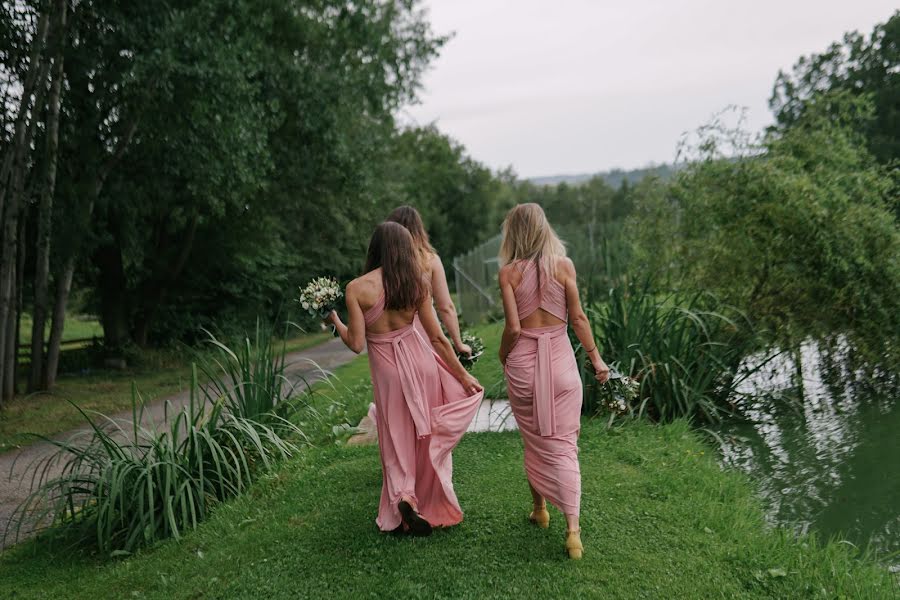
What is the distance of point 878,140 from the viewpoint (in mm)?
26109

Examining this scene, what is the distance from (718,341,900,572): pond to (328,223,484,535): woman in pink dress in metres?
2.61

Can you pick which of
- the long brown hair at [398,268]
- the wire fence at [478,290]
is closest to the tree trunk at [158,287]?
the wire fence at [478,290]

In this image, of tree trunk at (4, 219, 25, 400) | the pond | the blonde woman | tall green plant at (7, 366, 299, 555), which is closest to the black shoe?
the blonde woman

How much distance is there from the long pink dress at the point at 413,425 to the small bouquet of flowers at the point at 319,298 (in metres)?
0.53

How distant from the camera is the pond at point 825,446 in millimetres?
5551

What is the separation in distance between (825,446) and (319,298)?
5.18m

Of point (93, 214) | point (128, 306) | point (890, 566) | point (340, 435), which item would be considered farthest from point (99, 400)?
point (890, 566)

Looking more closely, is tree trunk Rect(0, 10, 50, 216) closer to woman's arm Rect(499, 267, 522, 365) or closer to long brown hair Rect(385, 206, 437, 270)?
long brown hair Rect(385, 206, 437, 270)

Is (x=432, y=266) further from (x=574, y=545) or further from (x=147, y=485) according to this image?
(x=147, y=485)

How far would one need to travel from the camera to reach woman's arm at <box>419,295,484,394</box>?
464cm

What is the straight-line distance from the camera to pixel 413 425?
4625mm

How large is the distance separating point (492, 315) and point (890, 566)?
51.1 ft

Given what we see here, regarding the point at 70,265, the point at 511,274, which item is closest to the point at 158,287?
the point at 70,265

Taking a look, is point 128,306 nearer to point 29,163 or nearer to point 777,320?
point 29,163
